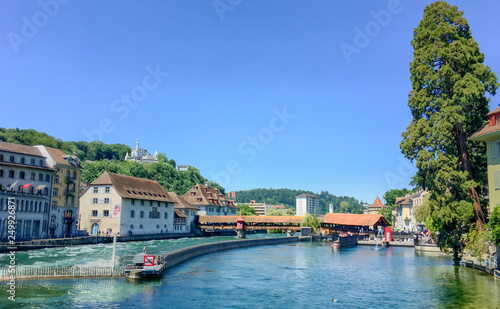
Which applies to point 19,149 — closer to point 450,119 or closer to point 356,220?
point 450,119

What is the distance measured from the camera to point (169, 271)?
3584 centimetres

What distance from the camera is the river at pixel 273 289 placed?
2383 centimetres

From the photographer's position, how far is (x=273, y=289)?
29.5m

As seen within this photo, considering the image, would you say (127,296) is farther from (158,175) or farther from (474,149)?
(158,175)

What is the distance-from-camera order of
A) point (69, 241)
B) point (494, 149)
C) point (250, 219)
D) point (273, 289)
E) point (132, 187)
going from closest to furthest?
point (273, 289), point (494, 149), point (69, 241), point (132, 187), point (250, 219)

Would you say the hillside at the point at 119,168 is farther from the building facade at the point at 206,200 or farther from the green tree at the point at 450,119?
the green tree at the point at 450,119

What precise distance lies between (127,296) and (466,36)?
34.6m

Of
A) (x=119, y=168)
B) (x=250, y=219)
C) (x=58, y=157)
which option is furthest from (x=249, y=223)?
(x=119, y=168)

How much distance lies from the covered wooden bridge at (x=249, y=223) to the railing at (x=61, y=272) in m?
65.3

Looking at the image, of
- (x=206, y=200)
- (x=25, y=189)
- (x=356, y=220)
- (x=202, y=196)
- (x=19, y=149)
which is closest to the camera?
(x=25, y=189)

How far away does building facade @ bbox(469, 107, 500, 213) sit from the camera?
101 feet

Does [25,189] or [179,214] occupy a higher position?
[25,189]

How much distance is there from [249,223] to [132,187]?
33.7 m

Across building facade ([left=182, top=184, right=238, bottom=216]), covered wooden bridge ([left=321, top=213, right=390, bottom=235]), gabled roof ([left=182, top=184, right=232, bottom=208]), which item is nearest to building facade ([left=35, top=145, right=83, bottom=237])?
building facade ([left=182, top=184, right=238, bottom=216])
